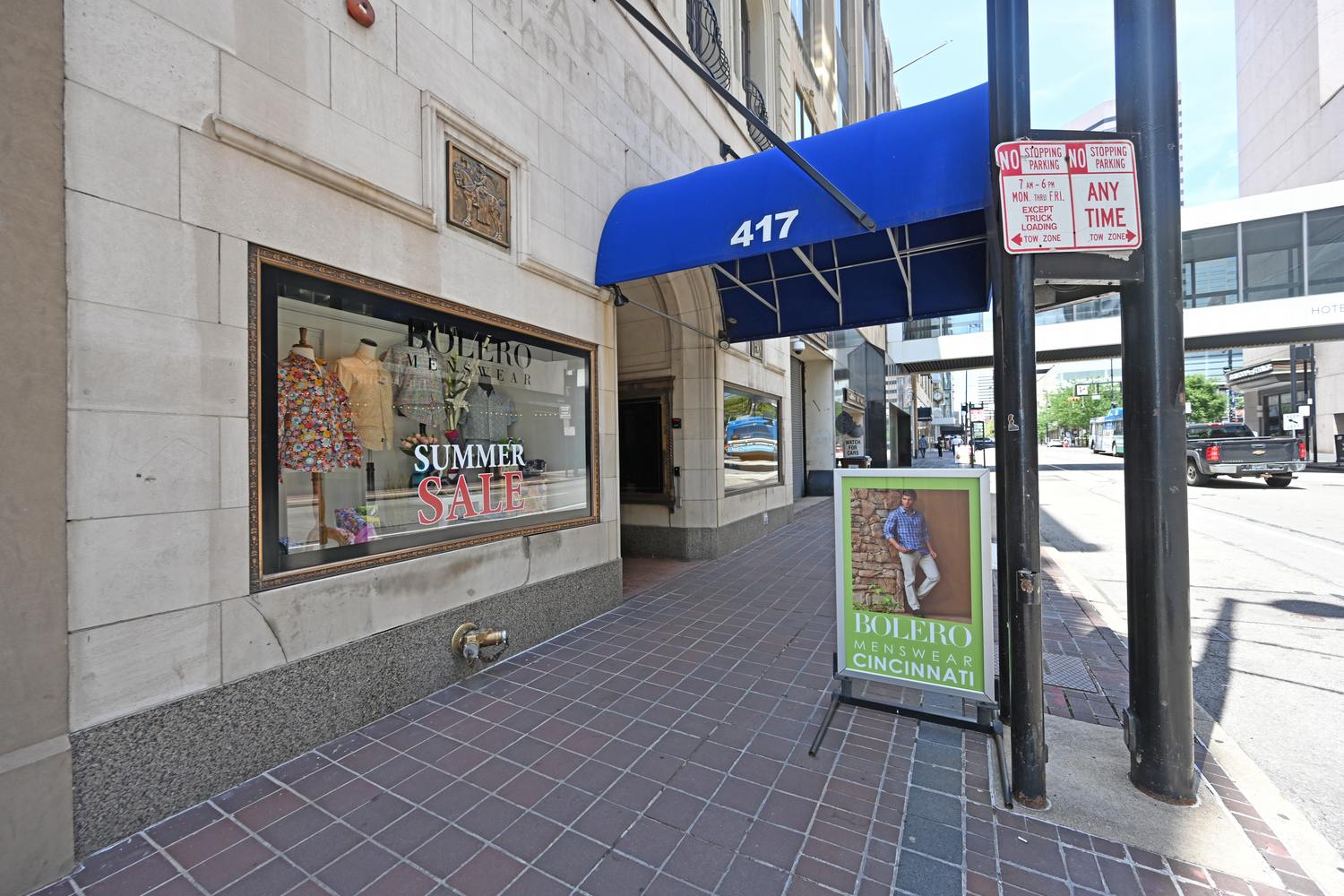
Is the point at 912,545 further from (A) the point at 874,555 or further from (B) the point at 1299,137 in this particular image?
(B) the point at 1299,137

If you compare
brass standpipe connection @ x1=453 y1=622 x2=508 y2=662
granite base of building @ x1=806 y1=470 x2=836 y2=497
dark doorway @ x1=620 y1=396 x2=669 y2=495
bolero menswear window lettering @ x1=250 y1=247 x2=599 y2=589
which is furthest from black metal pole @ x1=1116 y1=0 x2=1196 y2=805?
granite base of building @ x1=806 y1=470 x2=836 y2=497

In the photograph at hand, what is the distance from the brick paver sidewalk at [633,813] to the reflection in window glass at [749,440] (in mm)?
5946

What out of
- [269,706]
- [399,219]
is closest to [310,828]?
[269,706]

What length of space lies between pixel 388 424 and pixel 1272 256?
3813 centimetres

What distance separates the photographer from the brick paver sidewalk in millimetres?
2400

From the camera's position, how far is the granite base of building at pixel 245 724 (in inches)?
103

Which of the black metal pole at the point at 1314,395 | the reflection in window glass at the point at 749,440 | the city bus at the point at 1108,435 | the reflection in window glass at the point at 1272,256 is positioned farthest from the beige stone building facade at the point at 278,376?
the city bus at the point at 1108,435

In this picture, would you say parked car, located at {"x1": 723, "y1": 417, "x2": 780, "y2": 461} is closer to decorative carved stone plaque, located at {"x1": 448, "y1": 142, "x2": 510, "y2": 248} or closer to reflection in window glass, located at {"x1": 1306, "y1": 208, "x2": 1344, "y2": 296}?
decorative carved stone plaque, located at {"x1": 448, "y1": 142, "x2": 510, "y2": 248}

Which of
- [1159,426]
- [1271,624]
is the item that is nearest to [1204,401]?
[1271,624]

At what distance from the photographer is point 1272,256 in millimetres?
25828

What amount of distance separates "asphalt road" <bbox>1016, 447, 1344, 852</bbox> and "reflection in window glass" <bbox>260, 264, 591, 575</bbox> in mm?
5481

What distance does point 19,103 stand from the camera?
7.96 ft

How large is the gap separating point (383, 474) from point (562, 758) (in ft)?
7.87

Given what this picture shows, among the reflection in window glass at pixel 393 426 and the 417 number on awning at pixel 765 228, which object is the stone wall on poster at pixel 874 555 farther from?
the reflection in window glass at pixel 393 426
